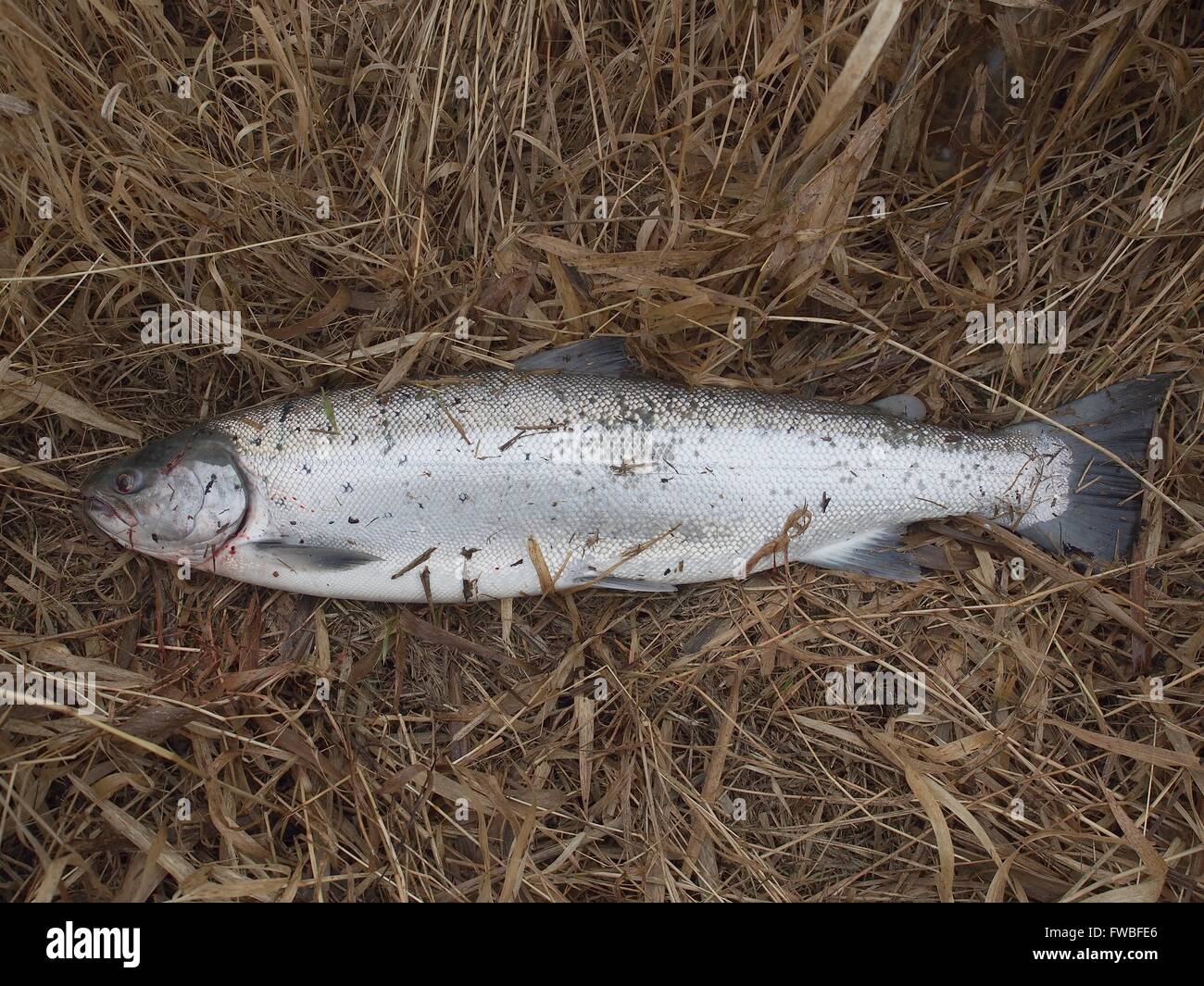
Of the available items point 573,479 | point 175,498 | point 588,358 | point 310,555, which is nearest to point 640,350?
point 588,358

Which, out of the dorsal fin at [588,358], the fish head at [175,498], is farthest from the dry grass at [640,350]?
the fish head at [175,498]

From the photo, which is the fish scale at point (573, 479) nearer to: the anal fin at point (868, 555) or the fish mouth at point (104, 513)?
the anal fin at point (868, 555)

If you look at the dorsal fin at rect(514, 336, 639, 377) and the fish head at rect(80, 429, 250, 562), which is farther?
the dorsal fin at rect(514, 336, 639, 377)

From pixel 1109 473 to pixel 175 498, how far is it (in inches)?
126

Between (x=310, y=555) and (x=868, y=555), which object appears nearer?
(x=310, y=555)

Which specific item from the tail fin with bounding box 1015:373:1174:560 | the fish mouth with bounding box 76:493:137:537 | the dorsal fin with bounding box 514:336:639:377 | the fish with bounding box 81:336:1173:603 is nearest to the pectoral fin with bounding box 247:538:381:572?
the fish with bounding box 81:336:1173:603

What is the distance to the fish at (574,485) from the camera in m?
2.37

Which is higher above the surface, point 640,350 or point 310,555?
point 640,350

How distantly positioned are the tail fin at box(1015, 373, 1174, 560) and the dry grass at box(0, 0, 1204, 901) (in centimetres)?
11

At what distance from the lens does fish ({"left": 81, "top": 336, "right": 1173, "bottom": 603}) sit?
2.37 m

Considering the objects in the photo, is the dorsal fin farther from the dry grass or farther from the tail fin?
the tail fin

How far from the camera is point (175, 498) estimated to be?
7.80 ft

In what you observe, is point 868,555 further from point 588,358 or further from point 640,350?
point 588,358

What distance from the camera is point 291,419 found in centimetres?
243
